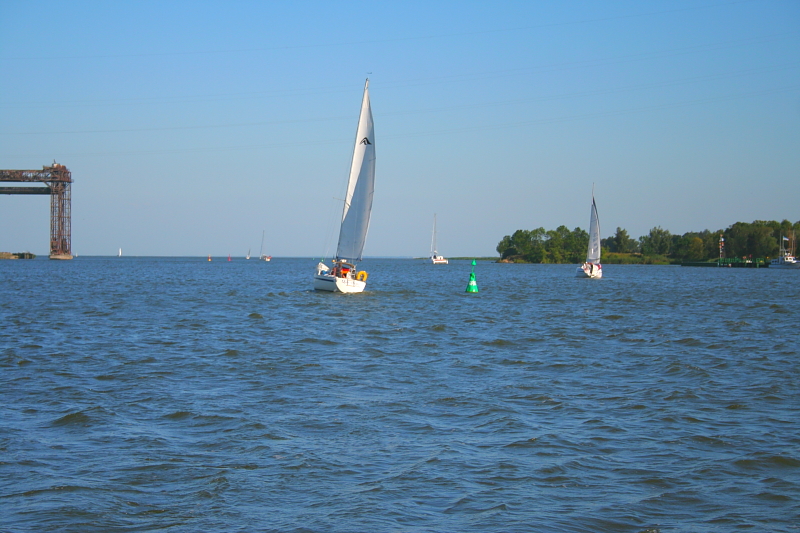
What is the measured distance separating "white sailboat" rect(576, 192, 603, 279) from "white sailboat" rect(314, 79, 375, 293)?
42856 millimetres

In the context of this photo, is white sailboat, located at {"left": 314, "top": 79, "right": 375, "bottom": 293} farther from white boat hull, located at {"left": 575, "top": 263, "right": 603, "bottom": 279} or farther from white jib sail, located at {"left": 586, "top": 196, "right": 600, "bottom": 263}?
white jib sail, located at {"left": 586, "top": 196, "right": 600, "bottom": 263}

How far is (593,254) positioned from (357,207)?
47648mm

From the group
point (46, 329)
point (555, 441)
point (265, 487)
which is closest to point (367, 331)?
point (46, 329)

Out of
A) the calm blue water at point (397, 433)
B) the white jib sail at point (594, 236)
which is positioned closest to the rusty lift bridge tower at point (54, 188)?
the white jib sail at point (594, 236)

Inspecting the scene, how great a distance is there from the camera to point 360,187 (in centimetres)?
3856

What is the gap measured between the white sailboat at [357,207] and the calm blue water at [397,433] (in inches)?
645

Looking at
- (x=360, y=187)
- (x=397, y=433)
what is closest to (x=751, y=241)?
(x=360, y=187)

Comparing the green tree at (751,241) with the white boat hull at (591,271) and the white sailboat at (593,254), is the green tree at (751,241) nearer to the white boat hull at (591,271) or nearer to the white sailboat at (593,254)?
the white sailboat at (593,254)

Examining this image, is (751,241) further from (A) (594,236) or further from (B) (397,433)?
(B) (397,433)

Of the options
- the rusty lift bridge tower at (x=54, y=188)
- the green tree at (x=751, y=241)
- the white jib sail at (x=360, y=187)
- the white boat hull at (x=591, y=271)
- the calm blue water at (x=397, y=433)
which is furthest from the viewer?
the green tree at (x=751, y=241)

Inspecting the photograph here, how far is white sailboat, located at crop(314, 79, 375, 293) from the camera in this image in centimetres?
3825

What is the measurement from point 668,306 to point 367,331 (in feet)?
65.8

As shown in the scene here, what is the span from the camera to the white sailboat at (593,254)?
7662cm

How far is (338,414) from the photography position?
11727mm
